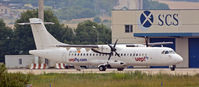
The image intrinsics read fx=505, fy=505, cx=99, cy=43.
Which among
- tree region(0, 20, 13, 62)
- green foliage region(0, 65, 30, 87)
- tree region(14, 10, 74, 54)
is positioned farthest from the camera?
tree region(0, 20, 13, 62)

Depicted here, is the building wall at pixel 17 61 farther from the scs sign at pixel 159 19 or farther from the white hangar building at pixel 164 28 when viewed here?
the scs sign at pixel 159 19

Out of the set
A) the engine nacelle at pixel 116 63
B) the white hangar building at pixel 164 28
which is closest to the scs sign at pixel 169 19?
the white hangar building at pixel 164 28

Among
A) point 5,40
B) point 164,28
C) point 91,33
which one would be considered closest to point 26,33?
point 5,40

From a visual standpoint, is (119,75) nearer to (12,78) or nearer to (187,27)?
(12,78)

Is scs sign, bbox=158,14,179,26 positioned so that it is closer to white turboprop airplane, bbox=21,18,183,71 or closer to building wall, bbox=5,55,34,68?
white turboprop airplane, bbox=21,18,183,71

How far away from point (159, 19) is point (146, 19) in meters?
1.66

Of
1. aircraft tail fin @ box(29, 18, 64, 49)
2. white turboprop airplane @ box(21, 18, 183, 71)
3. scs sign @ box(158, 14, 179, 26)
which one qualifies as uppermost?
scs sign @ box(158, 14, 179, 26)

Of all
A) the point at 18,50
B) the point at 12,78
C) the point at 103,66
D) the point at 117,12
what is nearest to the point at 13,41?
the point at 18,50

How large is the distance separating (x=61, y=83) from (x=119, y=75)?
5.07 meters

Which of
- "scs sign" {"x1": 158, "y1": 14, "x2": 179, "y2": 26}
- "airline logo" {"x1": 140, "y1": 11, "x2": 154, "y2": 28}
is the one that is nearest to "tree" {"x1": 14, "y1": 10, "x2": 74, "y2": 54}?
"airline logo" {"x1": 140, "y1": 11, "x2": 154, "y2": 28}

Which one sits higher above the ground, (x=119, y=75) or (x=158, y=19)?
(x=158, y=19)

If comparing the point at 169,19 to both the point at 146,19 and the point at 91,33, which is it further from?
the point at 91,33

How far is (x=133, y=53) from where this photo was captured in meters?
47.4

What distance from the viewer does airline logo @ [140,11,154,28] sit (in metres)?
63.8
